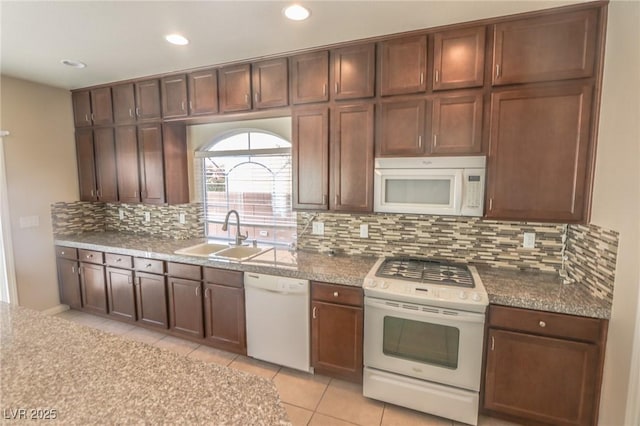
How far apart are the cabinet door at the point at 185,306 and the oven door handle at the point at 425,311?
1.62 meters

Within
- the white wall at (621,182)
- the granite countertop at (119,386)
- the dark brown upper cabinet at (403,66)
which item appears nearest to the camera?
the granite countertop at (119,386)

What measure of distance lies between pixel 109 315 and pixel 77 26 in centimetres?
281

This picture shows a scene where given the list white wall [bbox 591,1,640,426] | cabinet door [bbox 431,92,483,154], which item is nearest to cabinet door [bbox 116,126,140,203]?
cabinet door [bbox 431,92,483,154]

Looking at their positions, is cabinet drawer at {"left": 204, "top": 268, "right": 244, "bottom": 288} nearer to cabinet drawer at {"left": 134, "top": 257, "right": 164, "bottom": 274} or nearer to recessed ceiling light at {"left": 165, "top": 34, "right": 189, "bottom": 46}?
cabinet drawer at {"left": 134, "top": 257, "right": 164, "bottom": 274}

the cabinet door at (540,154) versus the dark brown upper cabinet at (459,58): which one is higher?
the dark brown upper cabinet at (459,58)

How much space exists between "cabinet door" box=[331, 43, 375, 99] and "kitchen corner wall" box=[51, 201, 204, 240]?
2.18 meters

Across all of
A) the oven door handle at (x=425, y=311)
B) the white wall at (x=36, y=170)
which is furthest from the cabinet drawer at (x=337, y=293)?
the white wall at (x=36, y=170)

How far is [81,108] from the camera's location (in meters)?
3.53

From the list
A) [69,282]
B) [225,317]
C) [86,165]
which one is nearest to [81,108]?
[86,165]

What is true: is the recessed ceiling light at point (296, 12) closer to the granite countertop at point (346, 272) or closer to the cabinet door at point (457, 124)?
the cabinet door at point (457, 124)

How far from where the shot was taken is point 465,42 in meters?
2.06

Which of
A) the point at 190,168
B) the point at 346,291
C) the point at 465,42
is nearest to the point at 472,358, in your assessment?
the point at 346,291

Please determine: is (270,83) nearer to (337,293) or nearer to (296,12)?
(296,12)

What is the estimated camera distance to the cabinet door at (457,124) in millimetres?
2084
